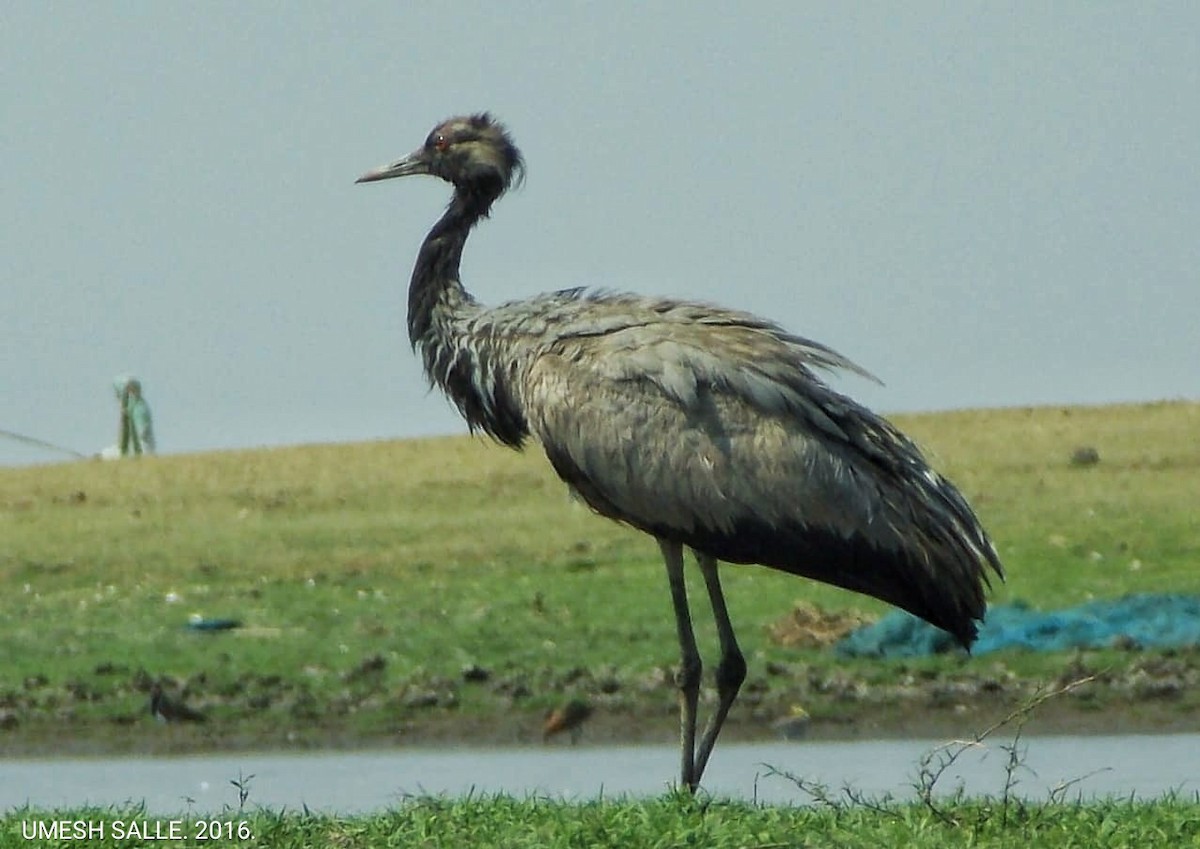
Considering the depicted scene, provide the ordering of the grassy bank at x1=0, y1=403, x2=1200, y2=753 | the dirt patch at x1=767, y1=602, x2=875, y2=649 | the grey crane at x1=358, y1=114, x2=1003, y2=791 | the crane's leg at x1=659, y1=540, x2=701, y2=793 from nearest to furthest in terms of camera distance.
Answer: the crane's leg at x1=659, y1=540, x2=701, y2=793, the grey crane at x1=358, y1=114, x2=1003, y2=791, the grassy bank at x1=0, y1=403, x2=1200, y2=753, the dirt patch at x1=767, y1=602, x2=875, y2=649

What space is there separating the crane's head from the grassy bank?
160 inches

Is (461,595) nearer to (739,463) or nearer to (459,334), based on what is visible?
(459,334)

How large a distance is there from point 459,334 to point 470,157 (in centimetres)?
114

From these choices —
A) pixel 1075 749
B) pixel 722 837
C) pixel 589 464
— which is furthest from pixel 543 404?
pixel 1075 749

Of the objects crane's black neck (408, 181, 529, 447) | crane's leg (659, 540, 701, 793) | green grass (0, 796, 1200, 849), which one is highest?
crane's black neck (408, 181, 529, 447)

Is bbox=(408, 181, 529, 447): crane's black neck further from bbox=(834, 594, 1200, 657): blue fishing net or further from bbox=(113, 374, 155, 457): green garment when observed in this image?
bbox=(113, 374, 155, 457): green garment

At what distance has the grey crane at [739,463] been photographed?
939cm

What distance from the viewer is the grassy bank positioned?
14.2 metres

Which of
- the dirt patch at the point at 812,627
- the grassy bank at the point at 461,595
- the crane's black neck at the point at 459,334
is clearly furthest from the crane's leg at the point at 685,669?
the dirt patch at the point at 812,627

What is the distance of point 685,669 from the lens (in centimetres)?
979

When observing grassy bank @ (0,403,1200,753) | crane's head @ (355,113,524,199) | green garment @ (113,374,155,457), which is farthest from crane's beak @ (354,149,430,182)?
green garment @ (113,374,155,457)

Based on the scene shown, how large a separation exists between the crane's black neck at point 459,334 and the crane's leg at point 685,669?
788 mm

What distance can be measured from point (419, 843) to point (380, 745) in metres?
6.57

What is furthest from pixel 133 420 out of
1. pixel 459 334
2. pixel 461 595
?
pixel 459 334
